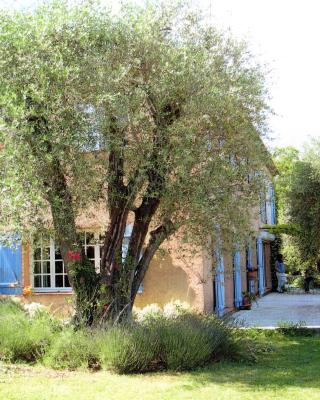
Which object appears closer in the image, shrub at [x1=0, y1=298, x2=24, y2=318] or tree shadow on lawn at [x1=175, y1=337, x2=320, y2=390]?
tree shadow on lawn at [x1=175, y1=337, x2=320, y2=390]

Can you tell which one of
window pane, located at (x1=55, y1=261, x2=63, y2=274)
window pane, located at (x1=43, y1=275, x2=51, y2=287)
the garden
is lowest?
the garden

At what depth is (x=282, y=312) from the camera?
1714 cm

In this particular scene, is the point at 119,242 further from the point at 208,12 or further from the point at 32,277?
the point at 32,277

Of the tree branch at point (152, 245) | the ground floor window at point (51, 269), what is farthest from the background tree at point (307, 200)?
the tree branch at point (152, 245)

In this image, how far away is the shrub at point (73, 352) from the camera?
911 centimetres

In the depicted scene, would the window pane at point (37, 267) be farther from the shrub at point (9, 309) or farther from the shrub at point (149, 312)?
the shrub at point (149, 312)

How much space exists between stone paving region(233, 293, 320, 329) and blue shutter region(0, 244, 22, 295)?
594 centimetres

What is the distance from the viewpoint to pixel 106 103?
367 inches

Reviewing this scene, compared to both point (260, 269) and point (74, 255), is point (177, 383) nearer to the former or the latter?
point (74, 255)

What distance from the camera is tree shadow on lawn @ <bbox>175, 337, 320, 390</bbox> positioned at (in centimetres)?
819

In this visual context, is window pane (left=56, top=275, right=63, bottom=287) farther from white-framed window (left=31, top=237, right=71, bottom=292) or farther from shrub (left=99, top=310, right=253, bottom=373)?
shrub (left=99, top=310, right=253, bottom=373)

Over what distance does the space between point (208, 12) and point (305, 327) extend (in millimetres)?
6884

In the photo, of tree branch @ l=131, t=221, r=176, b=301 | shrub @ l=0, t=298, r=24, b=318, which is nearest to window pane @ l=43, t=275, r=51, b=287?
shrub @ l=0, t=298, r=24, b=318

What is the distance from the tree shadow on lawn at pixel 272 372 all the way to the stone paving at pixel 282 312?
1778 mm
